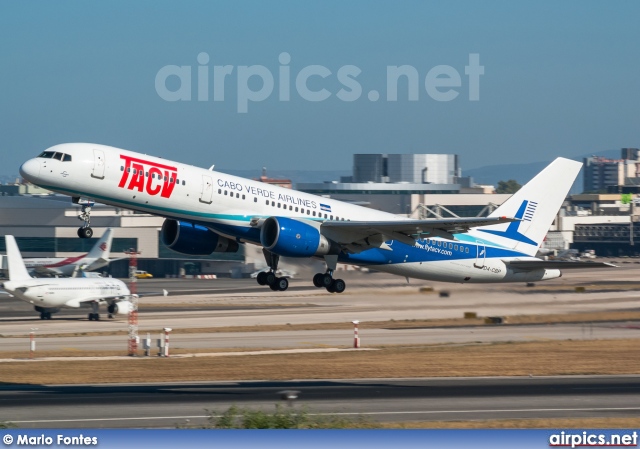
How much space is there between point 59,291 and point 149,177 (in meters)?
36.5

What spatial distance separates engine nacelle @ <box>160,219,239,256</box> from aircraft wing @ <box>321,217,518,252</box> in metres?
4.83

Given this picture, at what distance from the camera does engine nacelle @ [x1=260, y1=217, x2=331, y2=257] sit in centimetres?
3778

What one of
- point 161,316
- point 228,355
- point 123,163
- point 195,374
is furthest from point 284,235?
point 161,316

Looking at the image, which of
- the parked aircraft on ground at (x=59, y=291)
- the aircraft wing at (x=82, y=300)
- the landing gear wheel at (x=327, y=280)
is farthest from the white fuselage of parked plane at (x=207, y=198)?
the parked aircraft on ground at (x=59, y=291)

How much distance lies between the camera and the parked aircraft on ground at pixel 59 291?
6825 centimetres

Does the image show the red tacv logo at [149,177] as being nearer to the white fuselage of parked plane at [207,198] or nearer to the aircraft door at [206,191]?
the white fuselage of parked plane at [207,198]

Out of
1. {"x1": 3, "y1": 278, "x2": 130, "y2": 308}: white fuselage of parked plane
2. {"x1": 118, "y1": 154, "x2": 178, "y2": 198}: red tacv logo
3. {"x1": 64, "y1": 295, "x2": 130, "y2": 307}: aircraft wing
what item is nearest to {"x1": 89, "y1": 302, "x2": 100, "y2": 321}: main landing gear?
{"x1": 64, "y1": 295, "x2": 130, "y2": 307}: aircraft wing

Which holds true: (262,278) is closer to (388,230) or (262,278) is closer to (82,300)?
(388,230)

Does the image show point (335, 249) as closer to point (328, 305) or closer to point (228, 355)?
point (228, 355)

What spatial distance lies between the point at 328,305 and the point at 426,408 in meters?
42.2

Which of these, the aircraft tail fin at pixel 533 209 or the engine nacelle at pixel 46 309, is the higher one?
the aircraft tail fin at pixel 533 209

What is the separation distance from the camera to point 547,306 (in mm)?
60625

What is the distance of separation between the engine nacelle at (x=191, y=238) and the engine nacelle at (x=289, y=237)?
3299 millimetres

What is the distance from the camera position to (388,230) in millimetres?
39719
